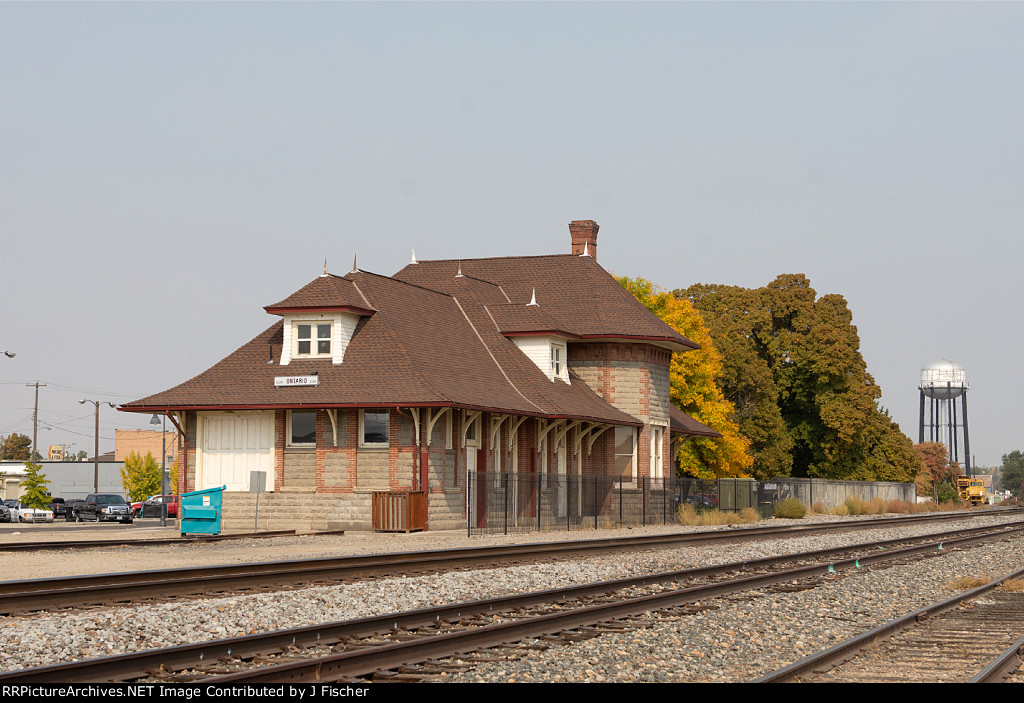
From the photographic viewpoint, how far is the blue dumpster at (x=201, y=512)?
33125 mm

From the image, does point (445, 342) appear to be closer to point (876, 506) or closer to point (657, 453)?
point (657, 453)

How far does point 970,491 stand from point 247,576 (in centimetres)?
10508

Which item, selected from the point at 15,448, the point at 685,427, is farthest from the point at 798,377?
the point at 15,448

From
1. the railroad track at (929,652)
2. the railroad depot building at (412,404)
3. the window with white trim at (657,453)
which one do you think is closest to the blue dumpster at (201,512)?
the railroad depot building at (412,404)

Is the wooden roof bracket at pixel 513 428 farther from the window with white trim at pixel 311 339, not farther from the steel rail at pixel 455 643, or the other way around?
the steel rail at pixel 455 643

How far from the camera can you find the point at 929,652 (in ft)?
39.3

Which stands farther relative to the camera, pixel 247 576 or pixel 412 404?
pixel 412 404

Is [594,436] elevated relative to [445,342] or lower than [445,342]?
lower

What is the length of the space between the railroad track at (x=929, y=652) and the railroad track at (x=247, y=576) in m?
8.41

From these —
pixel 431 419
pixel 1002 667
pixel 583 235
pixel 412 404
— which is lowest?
pixel 1002 667

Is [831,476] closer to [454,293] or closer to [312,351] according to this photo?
[454,293]

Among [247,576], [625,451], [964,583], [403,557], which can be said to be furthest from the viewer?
[625,451]

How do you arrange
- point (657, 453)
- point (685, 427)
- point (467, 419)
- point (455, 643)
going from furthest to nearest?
1. point (685, 427)
2. point (657, 453)
3. point (467, 419)
4. point (455, 643)

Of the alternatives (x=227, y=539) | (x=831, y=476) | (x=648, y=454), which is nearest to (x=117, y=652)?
(x=227, y=539)
